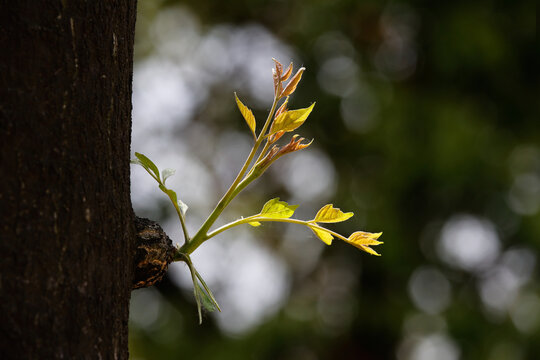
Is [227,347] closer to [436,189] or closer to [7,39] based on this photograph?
[436,189]

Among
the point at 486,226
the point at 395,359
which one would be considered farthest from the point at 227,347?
the point at 486,226

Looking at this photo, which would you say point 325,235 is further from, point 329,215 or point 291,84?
point 291,84

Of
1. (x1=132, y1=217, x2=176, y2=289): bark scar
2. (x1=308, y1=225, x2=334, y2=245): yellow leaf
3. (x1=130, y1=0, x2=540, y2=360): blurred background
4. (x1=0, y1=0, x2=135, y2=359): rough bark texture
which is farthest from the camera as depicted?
(x1=130, y1=0, x2=540, y2=360): blurred background

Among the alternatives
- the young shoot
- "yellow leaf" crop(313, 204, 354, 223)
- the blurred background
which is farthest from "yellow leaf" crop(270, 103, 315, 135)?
the blurred background

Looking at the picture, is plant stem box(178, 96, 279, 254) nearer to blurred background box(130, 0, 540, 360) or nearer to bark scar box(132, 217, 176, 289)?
bark scar box(132, 217, 176, 289)

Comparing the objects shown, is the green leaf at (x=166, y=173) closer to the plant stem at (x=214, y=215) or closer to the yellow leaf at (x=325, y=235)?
the plant stem at (x=214, y=215)
